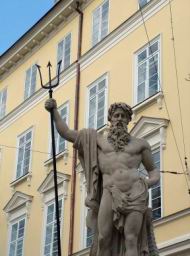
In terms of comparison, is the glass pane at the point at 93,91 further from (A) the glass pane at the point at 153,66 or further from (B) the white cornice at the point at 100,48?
(A) the glass pane at the point at 153,66

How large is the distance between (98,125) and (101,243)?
13.9m

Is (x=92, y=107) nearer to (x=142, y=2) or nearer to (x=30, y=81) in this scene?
(x=142, y=2)

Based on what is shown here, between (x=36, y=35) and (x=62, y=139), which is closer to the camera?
(x=62, y=139)

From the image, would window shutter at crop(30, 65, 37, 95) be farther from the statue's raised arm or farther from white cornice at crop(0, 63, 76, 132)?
the statue's raised arm

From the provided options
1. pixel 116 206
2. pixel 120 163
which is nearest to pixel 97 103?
pixel 120 163

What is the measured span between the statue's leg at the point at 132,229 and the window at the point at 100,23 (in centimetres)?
1581

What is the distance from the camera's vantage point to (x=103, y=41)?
22281 mm

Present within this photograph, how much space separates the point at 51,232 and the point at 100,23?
695cm

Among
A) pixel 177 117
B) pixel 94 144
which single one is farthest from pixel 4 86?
pixel 94 144

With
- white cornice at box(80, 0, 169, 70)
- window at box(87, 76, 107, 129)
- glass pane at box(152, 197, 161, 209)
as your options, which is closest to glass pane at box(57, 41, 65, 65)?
white cornice at box(80, 0, 169, 70)

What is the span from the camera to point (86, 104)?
22.2 metres

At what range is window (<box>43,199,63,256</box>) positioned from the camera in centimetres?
2109

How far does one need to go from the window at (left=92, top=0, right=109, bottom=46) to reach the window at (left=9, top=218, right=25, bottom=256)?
21.3 feet

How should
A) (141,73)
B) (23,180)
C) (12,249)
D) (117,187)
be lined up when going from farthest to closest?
(23,180)
(12,249)
(141,73)
(117,187)
